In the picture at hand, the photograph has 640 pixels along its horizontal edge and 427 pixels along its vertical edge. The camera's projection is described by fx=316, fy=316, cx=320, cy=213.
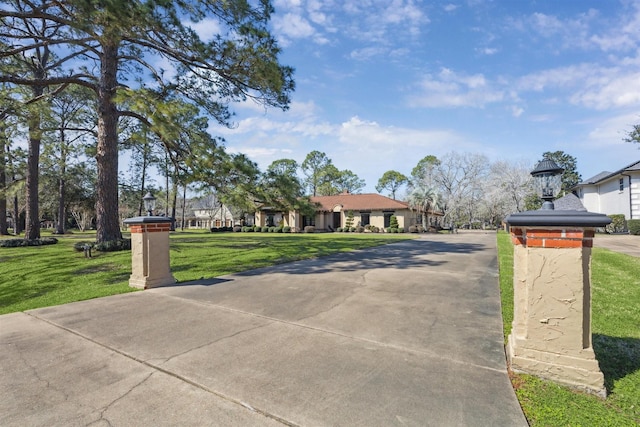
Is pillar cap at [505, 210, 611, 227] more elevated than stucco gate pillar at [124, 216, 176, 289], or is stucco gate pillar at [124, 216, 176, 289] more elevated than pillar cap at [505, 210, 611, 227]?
pillar cap at [505, 210, 611, 227]

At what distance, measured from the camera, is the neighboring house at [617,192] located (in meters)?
21.6

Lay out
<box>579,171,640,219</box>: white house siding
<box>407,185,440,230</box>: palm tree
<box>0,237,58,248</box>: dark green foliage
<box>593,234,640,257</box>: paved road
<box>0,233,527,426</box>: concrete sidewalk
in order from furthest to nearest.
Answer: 1. <box>407,185,440,230</box>: palm tree
2. <box>579,171,640,219</box>: white house siding
3. <box>0,237,58,248</box>: dark green foliage
4. <box>593,234,640,257</box>: paved road
5. <box>0,233,527,426</box>: concrete sidewalk

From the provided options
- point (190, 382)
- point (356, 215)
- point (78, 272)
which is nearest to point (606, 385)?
point (190, 382)

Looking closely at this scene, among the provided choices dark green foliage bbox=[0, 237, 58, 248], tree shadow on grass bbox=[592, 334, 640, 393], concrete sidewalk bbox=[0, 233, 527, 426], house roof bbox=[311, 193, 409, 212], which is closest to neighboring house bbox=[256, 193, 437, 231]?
house roof bbox=[311, 193, 409, 212]

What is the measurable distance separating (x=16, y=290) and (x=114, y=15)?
6325mm

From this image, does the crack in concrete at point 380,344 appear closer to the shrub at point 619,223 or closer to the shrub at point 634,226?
the shrub at point 634,226

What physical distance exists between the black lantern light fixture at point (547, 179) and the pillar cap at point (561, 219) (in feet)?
2.26

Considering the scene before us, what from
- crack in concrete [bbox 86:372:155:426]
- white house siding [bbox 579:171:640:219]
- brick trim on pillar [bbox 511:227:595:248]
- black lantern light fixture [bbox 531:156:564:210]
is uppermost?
white house siding [bbox 579:171:640:219]

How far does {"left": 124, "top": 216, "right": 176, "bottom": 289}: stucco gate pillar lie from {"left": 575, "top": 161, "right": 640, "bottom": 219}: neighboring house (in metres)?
23.8

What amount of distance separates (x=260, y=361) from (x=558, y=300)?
2.86 m

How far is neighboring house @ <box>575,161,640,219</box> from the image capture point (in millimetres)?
21562

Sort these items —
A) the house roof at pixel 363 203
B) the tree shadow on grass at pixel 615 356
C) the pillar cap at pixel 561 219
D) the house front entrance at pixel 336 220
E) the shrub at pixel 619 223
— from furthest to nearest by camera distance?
the house front entrance at pixel 336 220 < the house roof at pixel 363 203 < the shrub at pixel 619 223 < the tree shadow on grass at pixel 615 356 < the pillar cap at pixel 561 219

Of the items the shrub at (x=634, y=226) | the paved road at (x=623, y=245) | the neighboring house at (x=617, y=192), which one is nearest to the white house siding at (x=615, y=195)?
the neighboring house at (x=617, y=192)

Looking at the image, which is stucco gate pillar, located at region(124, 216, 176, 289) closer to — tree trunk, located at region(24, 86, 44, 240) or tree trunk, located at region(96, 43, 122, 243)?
tree trunk, located at region(96, 43, 122, 243)
